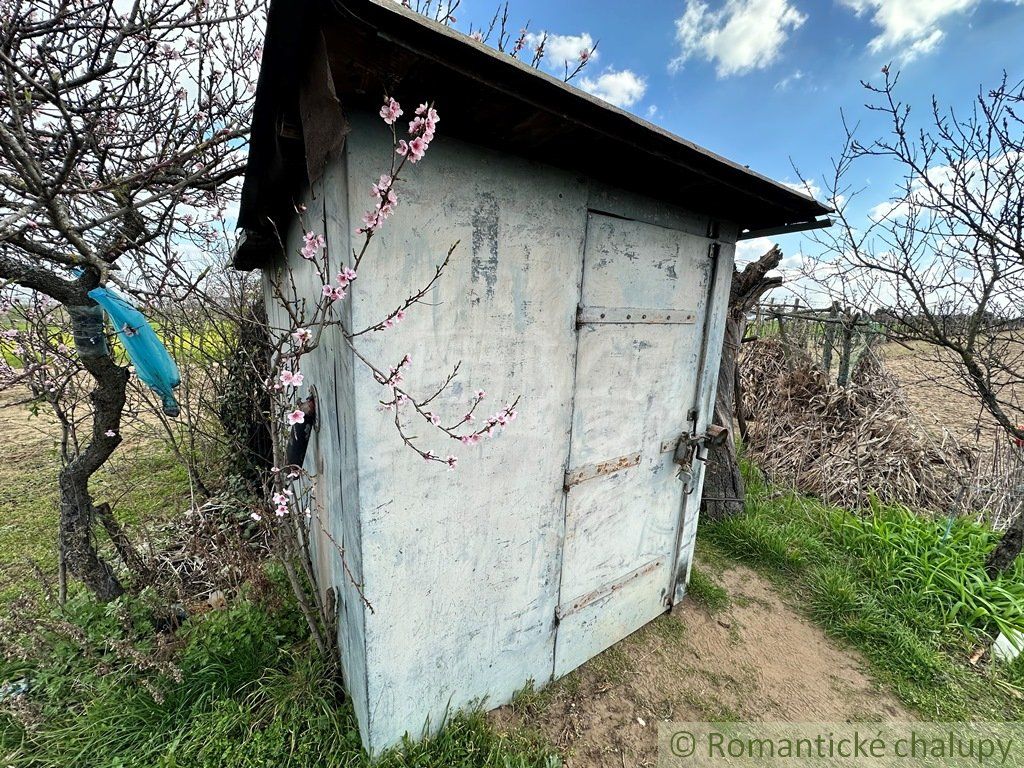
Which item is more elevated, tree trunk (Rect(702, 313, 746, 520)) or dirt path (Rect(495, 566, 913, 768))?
tree trunk (Rect(702, 313, 746, 520))

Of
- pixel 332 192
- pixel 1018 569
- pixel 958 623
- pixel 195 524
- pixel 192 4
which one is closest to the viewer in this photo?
pixel 332 192

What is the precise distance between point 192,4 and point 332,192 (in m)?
2.48

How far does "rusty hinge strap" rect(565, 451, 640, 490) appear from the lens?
227 centimetres

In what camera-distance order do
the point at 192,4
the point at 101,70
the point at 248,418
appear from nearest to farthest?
the point at 101,70, the point at 192,4, the point at 248,418

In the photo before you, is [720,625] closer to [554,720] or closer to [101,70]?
[554,720]

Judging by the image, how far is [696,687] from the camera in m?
2.67

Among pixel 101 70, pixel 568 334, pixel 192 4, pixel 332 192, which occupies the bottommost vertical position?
pixel 568 334

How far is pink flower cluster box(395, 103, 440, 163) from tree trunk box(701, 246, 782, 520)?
383cm

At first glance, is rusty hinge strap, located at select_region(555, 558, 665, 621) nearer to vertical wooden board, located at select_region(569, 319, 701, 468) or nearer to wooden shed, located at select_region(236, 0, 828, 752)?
wooden shed, located at select_region(236, 0, 828, 752)

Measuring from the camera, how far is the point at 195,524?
3.65 m

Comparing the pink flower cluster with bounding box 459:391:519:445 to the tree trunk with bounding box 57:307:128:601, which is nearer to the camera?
the pink flower cluster with bounding box 459:391:519:445

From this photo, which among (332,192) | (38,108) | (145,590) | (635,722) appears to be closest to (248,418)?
(145,590)

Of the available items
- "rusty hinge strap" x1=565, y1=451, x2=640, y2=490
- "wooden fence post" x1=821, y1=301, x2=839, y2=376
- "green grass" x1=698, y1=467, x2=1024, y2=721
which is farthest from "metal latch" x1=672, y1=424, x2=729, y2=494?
"wooden fence post" x1=821, y1=301, x2=839, y2=376

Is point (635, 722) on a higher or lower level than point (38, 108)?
lower
